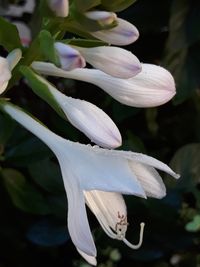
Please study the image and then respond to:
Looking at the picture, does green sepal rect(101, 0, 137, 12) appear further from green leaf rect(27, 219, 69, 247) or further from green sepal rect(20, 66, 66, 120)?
green leaf rect(27, 219, 69, 247)

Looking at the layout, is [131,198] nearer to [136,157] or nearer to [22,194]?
[22,194]

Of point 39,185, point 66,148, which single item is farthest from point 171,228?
point 66,148

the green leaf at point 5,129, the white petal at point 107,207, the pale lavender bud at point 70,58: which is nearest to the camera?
the pale lavender bud at point 70,58

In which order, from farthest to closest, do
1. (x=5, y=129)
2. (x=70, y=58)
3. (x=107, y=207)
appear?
1. (x=5, y=129)
2. (x=107, y=207)
3. (x=70, y=58)

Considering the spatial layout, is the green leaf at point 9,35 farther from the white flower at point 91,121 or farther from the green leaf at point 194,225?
the green leaf at point 194,225

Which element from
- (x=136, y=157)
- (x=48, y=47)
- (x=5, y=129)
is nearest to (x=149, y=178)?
(x=136, y=157)

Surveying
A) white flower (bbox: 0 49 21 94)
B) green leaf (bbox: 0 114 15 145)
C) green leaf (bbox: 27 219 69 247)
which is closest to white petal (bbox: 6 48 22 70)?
white flower (bbox: 0 49 21 94)

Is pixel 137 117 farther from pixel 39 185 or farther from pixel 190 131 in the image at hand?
pixel 39 185

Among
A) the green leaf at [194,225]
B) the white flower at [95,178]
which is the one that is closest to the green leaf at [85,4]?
the white flower at [95,178]
